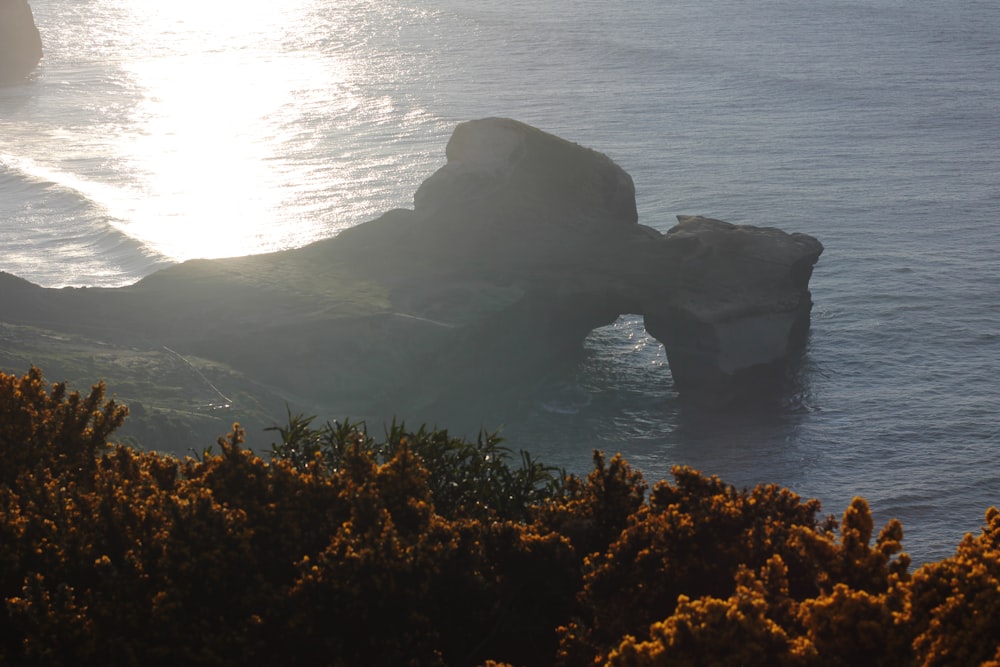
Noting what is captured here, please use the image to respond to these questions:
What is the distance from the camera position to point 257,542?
15.7 m

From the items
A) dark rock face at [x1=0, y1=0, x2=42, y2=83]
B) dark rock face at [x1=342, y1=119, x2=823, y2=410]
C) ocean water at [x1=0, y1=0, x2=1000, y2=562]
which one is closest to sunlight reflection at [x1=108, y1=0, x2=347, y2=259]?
ocean water at [x1=0, y1=0, x2=1000, y2=562]

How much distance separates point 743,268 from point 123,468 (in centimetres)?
3713

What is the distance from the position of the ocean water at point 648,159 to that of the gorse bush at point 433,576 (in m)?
24.6

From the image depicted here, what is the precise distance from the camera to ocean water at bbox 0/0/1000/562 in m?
47.4

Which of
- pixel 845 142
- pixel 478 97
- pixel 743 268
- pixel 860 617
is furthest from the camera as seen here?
pixel 478 97

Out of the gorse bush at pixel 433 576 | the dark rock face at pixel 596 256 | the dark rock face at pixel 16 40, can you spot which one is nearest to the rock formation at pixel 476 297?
the dark rock face at pixel 596 256

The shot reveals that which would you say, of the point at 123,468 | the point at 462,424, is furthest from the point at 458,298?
the point at 123,468

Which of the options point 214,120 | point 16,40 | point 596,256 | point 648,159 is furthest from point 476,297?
point 16,40

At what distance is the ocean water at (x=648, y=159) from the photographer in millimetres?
47438

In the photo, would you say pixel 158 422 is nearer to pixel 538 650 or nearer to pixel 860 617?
pixel 538 650

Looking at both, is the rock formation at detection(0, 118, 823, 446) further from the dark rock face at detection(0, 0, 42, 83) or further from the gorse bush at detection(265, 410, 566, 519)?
the dark rock face at detection(0, 0, 42, 83)

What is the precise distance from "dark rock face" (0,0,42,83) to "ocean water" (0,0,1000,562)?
397cm

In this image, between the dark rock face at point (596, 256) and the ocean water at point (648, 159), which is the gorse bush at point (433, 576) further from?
the dark rock face at point (596, 256)

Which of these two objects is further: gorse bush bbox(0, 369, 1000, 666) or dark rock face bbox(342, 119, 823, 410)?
dark rock face bbox(342, 119, 823, 410)
